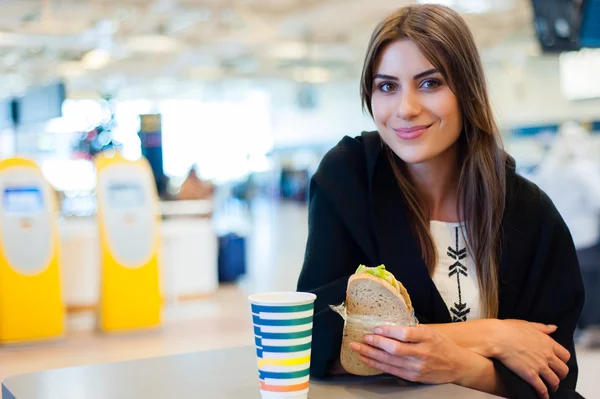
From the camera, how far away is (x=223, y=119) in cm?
2391

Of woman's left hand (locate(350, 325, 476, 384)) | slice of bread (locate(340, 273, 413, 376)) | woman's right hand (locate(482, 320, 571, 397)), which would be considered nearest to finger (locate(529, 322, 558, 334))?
woman's right hand (locate(482, 320, 571, 397))

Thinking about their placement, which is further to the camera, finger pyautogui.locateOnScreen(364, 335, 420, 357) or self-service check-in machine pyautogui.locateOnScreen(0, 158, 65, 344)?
self-service check-in machine pyautogui.locateOnScreen(0, 158, 65, 344)

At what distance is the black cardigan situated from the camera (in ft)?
4.71

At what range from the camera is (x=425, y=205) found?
156cm

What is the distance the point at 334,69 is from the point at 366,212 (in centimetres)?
1895

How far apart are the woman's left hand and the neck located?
38 cm

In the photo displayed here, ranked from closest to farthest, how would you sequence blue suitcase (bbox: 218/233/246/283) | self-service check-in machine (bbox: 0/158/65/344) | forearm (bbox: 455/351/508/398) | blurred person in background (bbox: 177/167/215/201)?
forearm (bbox: 455/351/508/398) < self-service check-in machine (bbox: 0/158/65/344) < blue suitcase (bbox: 218/233/246/283) < blurred person in background (bbox: 177/167/215/201)

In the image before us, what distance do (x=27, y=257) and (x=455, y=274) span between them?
5.20 metres

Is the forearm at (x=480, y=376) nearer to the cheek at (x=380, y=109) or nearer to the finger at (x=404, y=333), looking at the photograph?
the finger at (x=404, y=333)

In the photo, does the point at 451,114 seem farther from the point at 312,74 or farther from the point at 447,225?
the point at 312,74

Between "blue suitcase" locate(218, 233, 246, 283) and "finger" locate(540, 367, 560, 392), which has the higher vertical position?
"finger" locate(540, 367, 560, 392)

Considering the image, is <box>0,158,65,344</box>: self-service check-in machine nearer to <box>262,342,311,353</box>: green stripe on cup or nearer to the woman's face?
the woman's face

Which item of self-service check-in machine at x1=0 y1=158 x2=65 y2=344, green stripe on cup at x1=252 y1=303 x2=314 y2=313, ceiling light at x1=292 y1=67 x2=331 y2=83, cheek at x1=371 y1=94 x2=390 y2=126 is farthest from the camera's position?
ceiling light at x1=292 y1=67 x2=331 y2=83

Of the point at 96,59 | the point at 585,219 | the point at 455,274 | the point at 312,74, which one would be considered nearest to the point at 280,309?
the point at 455,274
